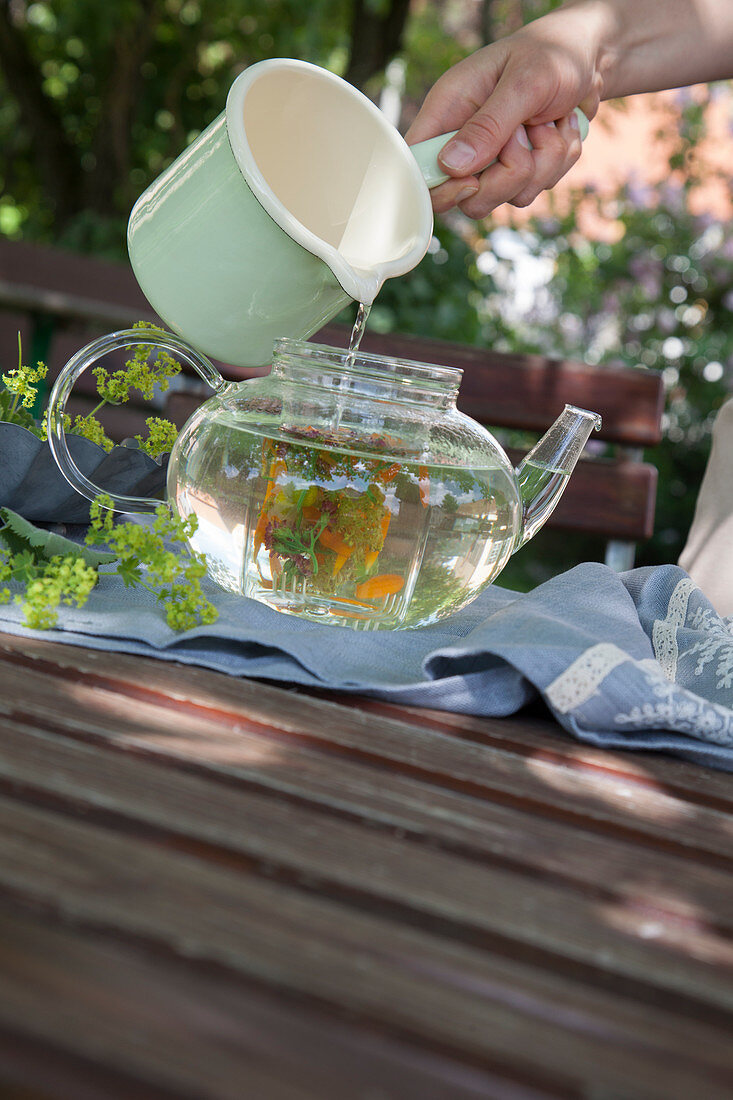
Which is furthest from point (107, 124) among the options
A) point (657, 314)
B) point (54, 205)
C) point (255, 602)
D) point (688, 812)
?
point (688, 812)

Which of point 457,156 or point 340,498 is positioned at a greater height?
point 457,156

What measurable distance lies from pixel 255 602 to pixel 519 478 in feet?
0.92

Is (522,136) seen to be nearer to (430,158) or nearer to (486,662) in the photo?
(430,158)

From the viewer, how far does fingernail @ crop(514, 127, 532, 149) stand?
51.0 inches

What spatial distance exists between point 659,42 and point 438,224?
3.05 meters

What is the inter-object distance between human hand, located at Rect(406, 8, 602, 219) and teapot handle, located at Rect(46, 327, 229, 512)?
420 millimetres

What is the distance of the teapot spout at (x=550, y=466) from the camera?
1021 mm

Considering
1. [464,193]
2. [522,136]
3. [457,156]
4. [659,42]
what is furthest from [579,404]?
[457,156]

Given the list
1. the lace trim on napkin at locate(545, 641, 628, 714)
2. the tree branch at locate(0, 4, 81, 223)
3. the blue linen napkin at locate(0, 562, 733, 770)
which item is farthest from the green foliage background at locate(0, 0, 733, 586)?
the lace trim on napkin at locate(545, 641, 628, 714)

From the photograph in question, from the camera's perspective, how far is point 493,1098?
33 cm

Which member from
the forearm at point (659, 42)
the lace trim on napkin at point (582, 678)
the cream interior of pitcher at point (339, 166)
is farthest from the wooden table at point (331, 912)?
the forearm at point (659, 42)

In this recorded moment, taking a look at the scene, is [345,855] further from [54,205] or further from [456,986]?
[54,205]

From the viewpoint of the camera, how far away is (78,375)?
0.93m

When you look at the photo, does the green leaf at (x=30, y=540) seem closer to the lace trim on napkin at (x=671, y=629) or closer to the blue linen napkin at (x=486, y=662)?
the blue linen napkin at (x=486, y=662)
